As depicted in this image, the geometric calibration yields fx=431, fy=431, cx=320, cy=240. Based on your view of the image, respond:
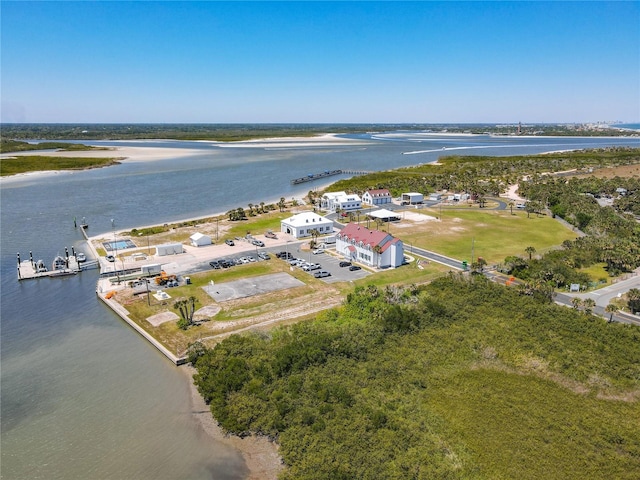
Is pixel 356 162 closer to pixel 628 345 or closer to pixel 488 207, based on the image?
pixel 488 207

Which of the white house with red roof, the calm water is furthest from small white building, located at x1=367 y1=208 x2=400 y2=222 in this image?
the calm water

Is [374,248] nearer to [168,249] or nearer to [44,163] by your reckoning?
[168,249]

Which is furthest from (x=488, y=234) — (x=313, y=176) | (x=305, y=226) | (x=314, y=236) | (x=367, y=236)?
(x=313, y=176)

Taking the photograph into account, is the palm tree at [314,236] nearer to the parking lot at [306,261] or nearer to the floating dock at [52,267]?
the parking lot at [306,261]

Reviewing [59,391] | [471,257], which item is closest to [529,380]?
[471,257]

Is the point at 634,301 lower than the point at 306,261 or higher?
higher

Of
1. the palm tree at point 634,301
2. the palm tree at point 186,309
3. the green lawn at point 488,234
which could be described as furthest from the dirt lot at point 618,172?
the palm tree at point 186,309
